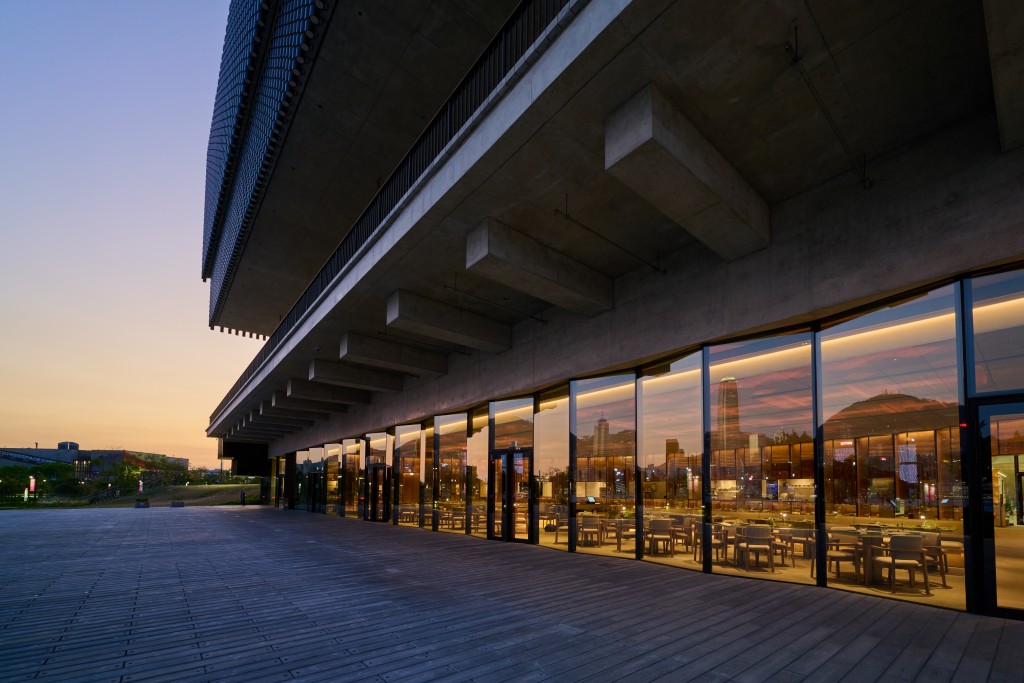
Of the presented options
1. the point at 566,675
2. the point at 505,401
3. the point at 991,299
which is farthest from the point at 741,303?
the point at 505,401

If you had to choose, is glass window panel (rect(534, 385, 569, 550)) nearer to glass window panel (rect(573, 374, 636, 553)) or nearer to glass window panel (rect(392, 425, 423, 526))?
glass window panel (rect(573, 374, 636, 553))

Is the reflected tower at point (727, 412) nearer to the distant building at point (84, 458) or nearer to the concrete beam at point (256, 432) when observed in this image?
the concrete beam at point (256, 432)

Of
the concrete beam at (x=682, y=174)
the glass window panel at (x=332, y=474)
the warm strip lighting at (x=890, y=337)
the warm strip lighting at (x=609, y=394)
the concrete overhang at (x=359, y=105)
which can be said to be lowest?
the glass window panel at (x=332, y=474)

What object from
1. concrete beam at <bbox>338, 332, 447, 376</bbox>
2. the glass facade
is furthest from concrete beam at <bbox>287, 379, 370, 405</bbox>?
the glass facade

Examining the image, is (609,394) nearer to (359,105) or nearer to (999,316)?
(999,316)

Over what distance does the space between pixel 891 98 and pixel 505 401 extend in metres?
10.7

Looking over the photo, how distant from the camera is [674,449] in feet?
33.0

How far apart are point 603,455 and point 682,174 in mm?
6934

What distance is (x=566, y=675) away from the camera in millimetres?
4164

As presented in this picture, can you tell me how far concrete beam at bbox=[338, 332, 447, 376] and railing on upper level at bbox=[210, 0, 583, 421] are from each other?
1935mm

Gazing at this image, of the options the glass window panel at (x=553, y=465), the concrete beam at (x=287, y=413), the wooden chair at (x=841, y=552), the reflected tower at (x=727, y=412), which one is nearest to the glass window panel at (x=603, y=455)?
the glass window panel at (x=553, y=465)

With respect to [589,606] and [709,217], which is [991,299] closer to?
[709,217]

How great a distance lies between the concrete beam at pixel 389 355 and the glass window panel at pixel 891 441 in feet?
35.8

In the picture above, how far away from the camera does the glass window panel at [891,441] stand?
664cm
